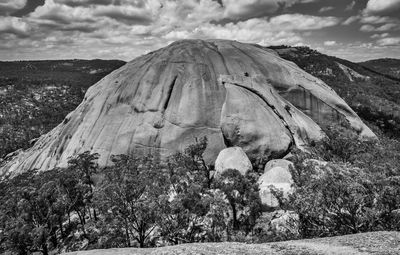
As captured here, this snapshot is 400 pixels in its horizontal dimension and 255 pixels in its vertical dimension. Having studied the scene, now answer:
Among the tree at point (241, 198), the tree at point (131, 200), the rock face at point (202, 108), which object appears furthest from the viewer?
the rock face at point (202, 108)

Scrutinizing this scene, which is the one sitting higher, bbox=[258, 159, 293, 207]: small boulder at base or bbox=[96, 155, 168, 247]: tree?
bbox=[96, 155, 168, 247]: tree

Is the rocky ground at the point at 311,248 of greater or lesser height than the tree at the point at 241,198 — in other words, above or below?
above

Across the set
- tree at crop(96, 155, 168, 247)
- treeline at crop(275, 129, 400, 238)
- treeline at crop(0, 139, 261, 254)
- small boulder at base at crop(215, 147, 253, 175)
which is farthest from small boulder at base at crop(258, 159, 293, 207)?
tree at crop(96, 155, 168, 247)

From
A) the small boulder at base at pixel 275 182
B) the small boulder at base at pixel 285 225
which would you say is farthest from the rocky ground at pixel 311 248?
the small boulder at base at pixel 275 182

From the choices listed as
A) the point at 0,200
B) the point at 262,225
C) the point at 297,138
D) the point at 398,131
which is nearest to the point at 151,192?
the point at 262,225

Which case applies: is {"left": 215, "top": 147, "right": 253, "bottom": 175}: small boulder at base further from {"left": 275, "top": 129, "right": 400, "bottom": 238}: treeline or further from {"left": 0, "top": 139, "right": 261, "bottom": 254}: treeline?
{"left": 275, "top": 129, "right": 400, "bottom": 238}: treeline

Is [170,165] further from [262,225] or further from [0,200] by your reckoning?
[0,200]

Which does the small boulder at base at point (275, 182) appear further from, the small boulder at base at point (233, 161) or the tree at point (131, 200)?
the tree at point (131, 200)
